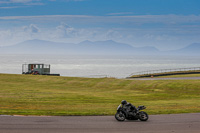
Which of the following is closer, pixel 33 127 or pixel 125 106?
pixel 33 127

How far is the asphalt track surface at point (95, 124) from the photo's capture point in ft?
49.6

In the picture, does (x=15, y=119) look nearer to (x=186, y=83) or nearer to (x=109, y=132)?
(x=109, y=132)

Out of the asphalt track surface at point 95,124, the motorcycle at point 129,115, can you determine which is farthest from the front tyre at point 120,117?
the asphalt track surface at point 95,124

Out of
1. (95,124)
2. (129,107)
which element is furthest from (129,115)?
(95,124)

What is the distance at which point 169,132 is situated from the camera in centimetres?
1491

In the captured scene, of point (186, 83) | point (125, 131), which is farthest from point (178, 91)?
point (125, 131)

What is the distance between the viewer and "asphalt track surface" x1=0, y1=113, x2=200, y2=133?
1512 centimetres

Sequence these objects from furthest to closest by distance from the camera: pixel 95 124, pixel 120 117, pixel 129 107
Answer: pixel 129 107, pixel 120 117, pixel 95 124

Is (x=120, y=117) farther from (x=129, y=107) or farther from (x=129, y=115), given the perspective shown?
(x=129, y=107)

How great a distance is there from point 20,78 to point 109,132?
4591 cm

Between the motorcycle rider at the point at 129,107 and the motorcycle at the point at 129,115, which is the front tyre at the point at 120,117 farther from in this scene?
the motorcycle rider at the point at 129,107

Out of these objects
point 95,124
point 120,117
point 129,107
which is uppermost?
point 129,107

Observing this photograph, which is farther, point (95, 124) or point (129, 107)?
point (129, 107)

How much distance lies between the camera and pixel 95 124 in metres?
16.7
